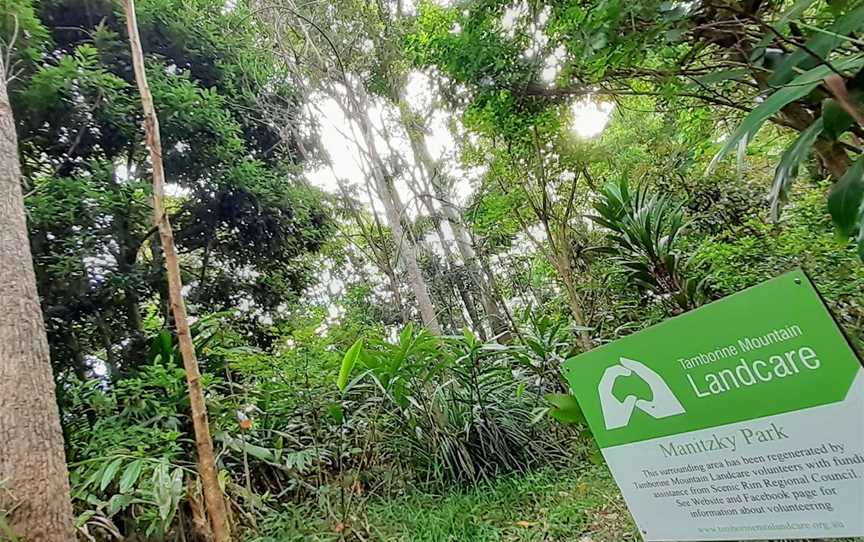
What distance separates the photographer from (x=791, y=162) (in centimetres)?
107

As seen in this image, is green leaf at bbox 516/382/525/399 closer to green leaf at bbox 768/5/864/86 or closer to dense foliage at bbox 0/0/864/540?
dense foliage at bbox 0/0/864/540

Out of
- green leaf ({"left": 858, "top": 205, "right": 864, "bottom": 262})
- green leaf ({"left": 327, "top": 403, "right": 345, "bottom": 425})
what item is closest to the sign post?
green leaf ({"left": 858, "top": 205, "right": 864, "bottom": 262})

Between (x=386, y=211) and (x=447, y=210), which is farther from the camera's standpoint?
(x=447, y=210)

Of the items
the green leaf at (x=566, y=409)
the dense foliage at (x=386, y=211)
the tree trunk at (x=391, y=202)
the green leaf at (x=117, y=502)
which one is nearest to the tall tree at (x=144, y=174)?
the dense foliage at (x=386, y=211)

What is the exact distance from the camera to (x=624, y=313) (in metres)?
3.10

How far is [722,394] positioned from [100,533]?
8.34ft

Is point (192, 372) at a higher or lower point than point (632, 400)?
higher

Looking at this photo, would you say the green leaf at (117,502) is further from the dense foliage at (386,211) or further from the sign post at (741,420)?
the sign post at (741,420)

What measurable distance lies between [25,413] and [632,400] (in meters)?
2.22

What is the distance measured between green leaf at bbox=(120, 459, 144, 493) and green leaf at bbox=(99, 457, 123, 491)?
0.13ft

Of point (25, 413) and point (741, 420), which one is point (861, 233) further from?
point (25, 413)

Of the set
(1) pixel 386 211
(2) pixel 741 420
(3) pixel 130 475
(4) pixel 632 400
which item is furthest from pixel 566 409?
(1) pixel 386 211

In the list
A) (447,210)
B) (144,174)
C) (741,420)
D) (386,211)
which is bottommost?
(741,420)

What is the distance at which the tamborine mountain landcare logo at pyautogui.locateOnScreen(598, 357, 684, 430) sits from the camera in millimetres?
1104
